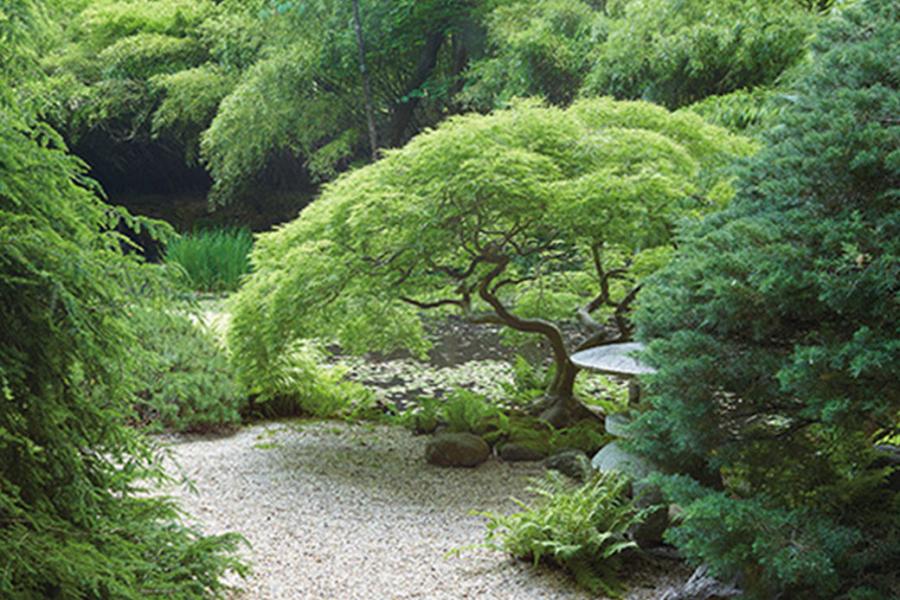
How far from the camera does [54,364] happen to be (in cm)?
177

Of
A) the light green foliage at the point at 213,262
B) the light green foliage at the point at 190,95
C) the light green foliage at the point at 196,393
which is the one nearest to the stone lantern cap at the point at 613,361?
the light green foliage at the point at 196,393

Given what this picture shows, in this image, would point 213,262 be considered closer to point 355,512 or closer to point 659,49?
point 659,49

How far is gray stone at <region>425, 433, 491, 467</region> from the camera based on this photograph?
5055mm

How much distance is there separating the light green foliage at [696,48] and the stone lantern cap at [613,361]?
553 centimetres

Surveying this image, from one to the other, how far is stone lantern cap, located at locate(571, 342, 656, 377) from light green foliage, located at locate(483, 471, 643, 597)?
1.55 feet

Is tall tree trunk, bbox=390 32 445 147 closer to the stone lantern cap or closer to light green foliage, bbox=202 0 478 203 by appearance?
light green foliage, bbox=202 0 478 203

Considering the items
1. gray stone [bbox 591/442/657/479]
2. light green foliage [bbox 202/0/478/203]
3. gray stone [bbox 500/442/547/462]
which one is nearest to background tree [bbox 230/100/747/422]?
gray stone [bbox 500/442/547/462]

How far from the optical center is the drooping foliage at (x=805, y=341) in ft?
6.94

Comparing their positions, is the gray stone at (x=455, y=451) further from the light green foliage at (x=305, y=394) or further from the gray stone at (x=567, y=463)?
the light green foliage at (x=305, y=394)

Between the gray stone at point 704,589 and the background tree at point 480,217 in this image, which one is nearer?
the gray stone at point 704,589

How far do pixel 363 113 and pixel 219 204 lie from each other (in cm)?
402

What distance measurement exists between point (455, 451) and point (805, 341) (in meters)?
3.07

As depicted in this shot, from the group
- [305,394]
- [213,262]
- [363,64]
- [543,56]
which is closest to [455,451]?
[305,394]

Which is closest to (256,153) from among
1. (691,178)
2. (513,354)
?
(513,354)
